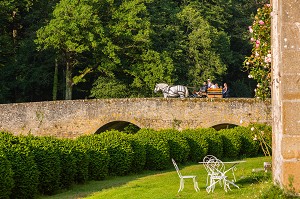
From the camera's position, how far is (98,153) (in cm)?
1633

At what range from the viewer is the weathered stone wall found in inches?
285

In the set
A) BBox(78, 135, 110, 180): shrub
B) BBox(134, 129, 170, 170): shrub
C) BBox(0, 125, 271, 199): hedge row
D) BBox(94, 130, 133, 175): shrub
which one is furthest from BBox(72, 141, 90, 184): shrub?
BBox(134, 129, 170, 170): shrub

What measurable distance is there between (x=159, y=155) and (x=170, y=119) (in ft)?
28.5

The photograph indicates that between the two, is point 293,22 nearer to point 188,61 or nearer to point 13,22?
point 188,61

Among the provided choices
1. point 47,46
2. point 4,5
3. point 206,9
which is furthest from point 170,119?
point 206,9

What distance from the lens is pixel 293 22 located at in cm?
723

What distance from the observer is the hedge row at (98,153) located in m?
12.6

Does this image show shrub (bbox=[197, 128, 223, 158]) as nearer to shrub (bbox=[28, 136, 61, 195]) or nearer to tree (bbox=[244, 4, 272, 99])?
shrub (bbox=[28, 136, 61, 195])

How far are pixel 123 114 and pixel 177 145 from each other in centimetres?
891

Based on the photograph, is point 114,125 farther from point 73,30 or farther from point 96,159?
point 96,159

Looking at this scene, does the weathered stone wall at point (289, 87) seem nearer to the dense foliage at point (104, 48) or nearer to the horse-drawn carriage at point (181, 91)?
the horse-drawn carriage at point (181, 91)

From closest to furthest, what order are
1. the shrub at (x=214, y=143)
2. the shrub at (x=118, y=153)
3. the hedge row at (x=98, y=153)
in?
the hedge row at (x=98, y=153) → the shrub at (x=118, y=153) → the shrub at (x=214, y=143)

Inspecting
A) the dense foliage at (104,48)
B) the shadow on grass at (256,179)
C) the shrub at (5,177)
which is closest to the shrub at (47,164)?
the shrub at (5,177)

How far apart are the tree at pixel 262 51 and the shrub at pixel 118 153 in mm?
5918
